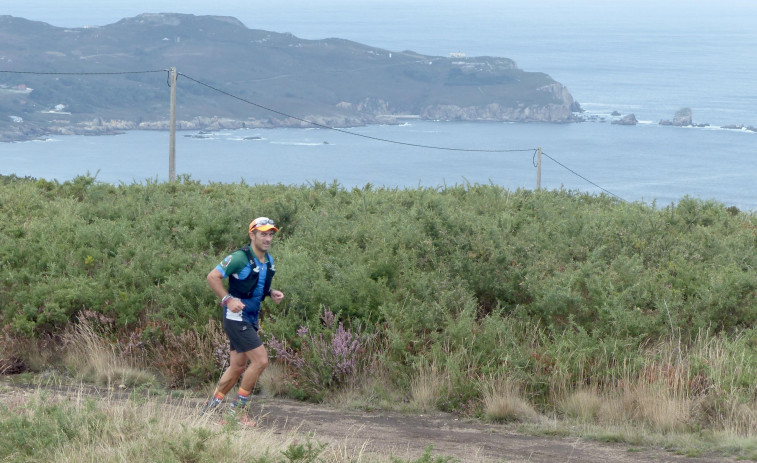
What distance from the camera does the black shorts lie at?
7637mm

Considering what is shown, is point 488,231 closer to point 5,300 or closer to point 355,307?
point 355,307

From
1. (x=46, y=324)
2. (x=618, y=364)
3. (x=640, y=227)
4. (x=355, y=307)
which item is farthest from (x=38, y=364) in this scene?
(x=640, y=227)

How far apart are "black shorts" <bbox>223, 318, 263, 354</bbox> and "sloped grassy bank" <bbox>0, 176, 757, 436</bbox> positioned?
1490 millimetres

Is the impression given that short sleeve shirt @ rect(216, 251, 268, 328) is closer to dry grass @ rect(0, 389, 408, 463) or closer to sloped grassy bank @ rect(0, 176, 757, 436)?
dry grass @ rect(0, 389, 408, 463)

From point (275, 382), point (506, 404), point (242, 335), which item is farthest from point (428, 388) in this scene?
point (242, 335)

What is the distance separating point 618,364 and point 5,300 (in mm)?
7883

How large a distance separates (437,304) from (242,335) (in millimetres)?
2713

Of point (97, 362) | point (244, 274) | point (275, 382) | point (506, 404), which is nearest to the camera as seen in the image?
point (244, 274)

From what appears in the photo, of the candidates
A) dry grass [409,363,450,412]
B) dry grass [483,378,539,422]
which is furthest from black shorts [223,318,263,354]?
dry grass [483,378,539,422]

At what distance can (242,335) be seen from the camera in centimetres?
767

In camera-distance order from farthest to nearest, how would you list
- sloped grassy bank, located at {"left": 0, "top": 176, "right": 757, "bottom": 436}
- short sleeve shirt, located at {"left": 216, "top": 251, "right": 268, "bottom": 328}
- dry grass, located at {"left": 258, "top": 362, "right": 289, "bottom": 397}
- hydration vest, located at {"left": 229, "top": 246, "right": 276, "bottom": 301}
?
dry grass, located at {"left": 258, "top": 362, "right": 289, "bottom": 397} → sloped grassy bank, located at {"left": 0, "top": 176, "right": 757, "bottom": 436} → hydration vest, located at {"left": 229, "top": 246, "right": 276, "bottom": 301} → short sleeve shirt, located at {"left": 216, "top": 251, "right": 268, "bottom": 328}

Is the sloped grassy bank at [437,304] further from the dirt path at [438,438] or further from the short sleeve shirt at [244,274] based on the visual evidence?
the short sleeve shirt at [244,274]

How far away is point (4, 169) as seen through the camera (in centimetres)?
12188

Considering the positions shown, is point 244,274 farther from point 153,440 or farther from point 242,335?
point 153,440
